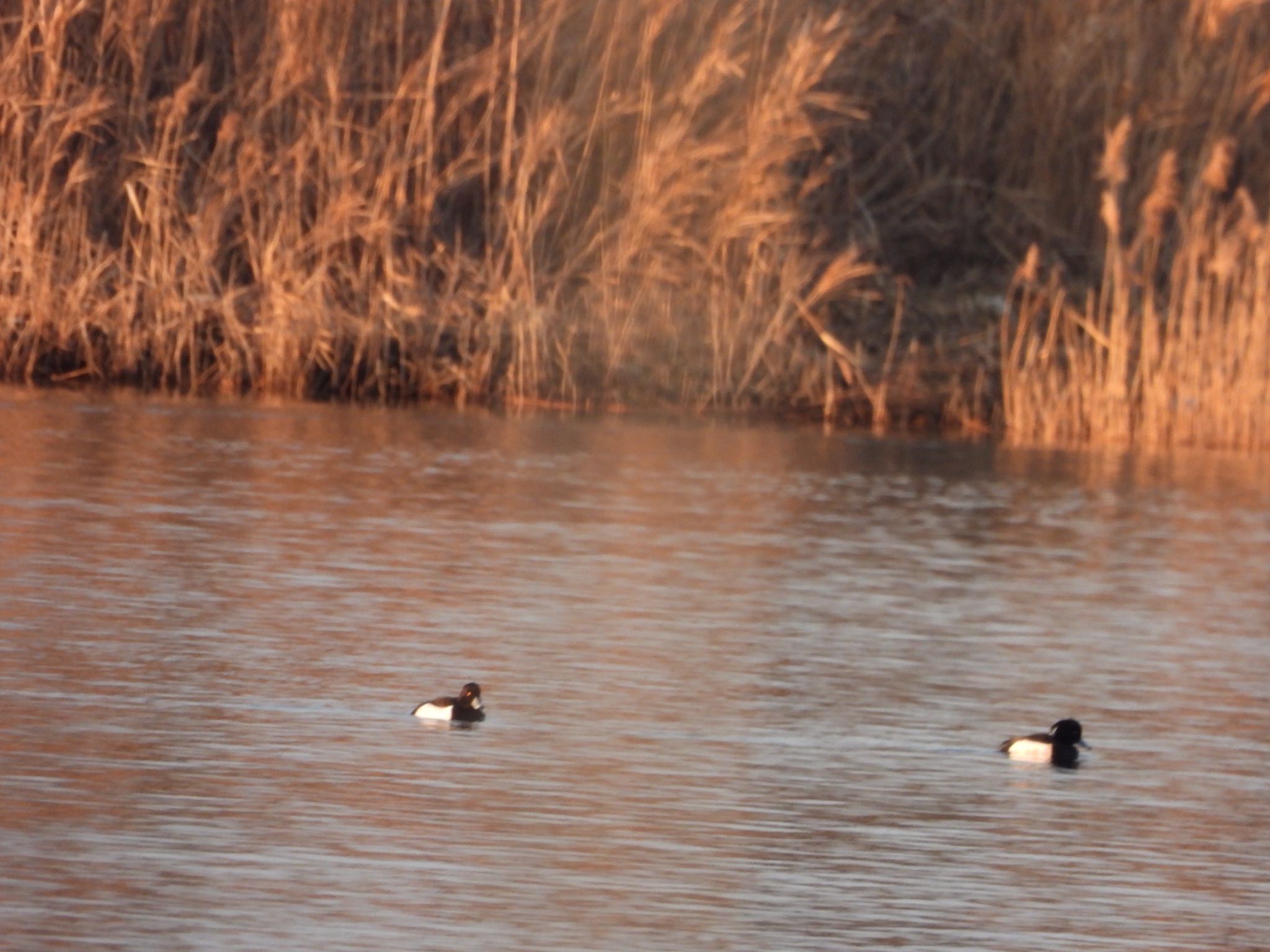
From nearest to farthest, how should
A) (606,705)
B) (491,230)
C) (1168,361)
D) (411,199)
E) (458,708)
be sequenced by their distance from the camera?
(458,708) < (606,705) < (1168,361) < (411,199) < (491,230)

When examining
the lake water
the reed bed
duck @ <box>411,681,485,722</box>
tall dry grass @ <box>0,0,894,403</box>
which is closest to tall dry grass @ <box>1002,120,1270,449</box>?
the reed bed

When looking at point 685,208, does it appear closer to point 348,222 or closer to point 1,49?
point 348,222

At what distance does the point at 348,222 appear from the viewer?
14891 millimetres

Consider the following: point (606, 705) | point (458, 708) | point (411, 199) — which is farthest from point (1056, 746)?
point (411, 199)

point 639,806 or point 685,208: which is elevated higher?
point 685,208

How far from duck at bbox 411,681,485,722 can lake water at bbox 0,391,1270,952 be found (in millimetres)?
52

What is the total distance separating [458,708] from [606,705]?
0.62 m

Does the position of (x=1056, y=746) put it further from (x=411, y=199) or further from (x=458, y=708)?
(x=411, y=199)

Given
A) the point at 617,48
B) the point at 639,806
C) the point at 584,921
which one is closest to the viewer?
the point at 584,921

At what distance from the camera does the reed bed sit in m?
14.6

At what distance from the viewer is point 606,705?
673 cm

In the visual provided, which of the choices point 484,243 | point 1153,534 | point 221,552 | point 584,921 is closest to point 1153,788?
point 584,921

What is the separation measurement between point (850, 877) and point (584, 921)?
69 centimetres

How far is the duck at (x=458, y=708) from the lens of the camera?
620 cm
